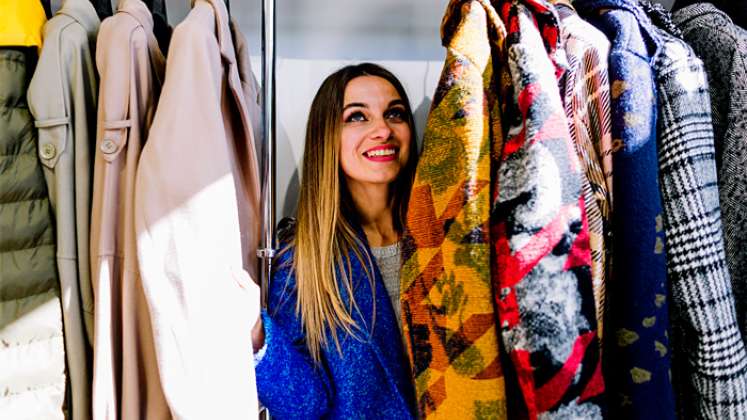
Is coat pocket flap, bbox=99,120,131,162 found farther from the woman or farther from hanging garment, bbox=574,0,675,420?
hanging garment, bbox=574,0,675,420

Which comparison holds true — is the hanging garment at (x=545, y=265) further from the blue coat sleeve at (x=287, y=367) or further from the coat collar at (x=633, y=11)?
the blue coat sleeve at (x=287, y=367)

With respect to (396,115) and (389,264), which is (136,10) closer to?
(396,115)

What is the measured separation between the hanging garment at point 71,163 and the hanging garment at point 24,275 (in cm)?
2

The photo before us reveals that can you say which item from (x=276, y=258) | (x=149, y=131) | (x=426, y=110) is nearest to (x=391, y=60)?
(x=426, y=110)

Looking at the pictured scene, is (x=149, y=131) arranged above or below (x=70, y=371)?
above

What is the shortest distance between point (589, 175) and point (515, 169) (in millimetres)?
134

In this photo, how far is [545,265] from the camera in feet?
2.23

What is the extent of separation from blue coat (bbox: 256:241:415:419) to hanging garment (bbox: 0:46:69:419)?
0.35m

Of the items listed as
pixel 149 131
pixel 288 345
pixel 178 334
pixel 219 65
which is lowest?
pixel 288 345

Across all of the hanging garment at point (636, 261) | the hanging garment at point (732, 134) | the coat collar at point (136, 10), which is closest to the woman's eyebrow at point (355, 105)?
the coat collar at point (136, 10)

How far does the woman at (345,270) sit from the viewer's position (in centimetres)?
106

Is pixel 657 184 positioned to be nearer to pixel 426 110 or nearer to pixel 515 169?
pixel 515 169

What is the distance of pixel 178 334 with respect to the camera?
0.77 meters

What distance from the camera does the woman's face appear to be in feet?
3.90
